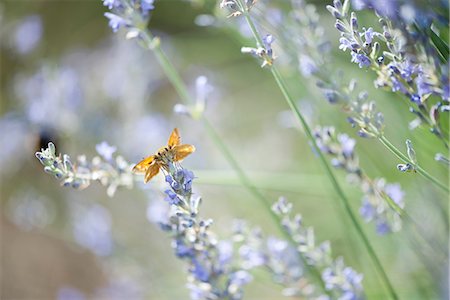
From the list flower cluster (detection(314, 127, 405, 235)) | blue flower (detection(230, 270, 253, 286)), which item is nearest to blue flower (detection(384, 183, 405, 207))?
flower cluster (detection(314, 127, 405, 235))

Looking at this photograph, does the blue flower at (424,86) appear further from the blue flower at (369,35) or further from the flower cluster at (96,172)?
the flower cluster at (96,172)

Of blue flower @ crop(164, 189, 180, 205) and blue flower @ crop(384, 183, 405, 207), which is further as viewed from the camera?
blue flower @ crop(384, 183, 405, 207)

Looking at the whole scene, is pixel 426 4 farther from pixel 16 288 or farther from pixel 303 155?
pixel 16 288

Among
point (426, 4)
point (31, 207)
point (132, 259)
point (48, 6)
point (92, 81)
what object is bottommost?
point (426, 4)

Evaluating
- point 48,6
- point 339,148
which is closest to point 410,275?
point 339,148

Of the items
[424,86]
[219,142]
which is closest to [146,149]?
[219,142]

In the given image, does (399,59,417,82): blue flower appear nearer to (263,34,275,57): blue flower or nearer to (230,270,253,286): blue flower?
(263,34,275,57): blue flower

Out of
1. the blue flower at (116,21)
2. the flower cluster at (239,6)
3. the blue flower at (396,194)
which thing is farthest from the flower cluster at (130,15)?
the blue flower at (396,194)

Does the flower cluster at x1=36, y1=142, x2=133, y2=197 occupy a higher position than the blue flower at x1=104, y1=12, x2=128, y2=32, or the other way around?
the blue flower at x1=104, y1=12, x2=128, y2=32
